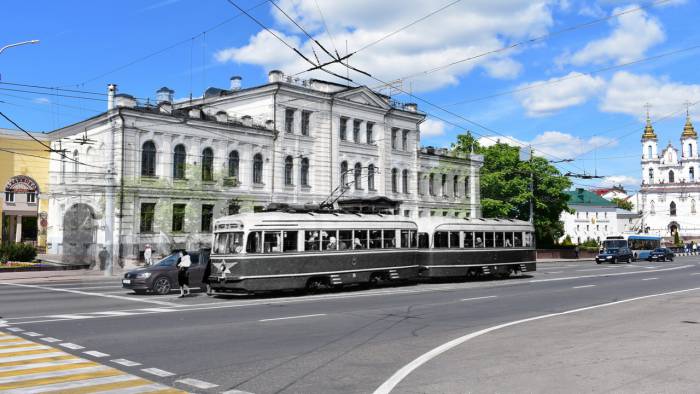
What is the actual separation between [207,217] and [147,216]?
4182 millimetres

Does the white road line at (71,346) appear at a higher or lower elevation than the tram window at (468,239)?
lower

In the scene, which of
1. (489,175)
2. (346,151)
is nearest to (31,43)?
(346,151)

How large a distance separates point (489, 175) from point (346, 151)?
1960 cm

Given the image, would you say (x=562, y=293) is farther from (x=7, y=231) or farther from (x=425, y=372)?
(x=7, y=231)

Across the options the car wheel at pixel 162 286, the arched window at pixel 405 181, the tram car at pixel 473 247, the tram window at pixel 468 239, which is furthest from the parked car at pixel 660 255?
Result: the car wheel at pixel 162 286

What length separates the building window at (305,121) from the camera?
4469cm

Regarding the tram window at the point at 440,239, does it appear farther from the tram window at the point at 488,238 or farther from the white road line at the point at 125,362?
the white road line at the point at 125,362

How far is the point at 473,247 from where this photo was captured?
94.2 ft

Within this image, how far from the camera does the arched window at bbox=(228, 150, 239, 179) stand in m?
40.9

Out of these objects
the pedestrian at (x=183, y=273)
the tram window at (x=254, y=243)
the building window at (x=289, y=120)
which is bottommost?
the pedestrian at (x=183, y=273)

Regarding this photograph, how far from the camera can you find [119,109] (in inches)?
1404

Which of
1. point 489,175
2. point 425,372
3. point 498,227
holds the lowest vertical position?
point 425,372

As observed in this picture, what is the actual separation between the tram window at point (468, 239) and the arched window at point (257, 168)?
59.6 ft

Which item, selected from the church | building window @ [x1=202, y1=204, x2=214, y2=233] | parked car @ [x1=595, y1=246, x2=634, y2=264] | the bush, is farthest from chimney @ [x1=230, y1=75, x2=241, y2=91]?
the church
